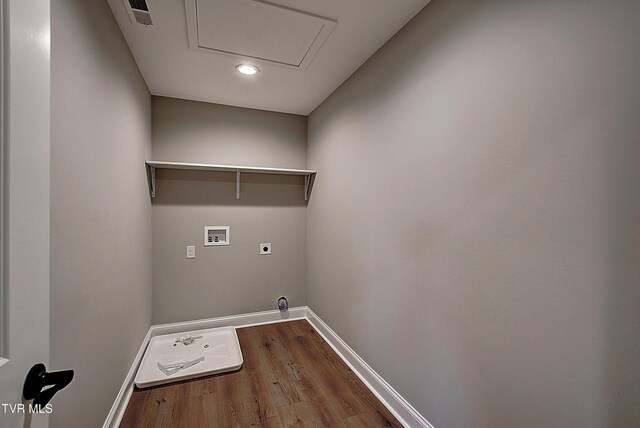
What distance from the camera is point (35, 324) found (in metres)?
0.60

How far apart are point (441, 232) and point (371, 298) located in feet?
2.68

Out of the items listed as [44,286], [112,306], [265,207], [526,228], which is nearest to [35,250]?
[44,286]

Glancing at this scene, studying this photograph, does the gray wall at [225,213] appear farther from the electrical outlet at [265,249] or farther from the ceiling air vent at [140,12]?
the ceiling air vent at [140,12]

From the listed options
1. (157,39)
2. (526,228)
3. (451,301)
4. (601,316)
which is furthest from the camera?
(157,39)

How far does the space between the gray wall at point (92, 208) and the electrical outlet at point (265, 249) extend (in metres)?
1.26

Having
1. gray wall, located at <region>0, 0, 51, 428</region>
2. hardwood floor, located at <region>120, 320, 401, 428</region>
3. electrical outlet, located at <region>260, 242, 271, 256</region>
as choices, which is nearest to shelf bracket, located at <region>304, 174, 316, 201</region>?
electrical outlet, located at <region>260, 242, 271, 256</region>

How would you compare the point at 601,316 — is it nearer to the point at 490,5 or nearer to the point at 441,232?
the point at 441,232

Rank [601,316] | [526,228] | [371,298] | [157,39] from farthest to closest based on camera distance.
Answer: [371,298], [157,39], [526,228], [601,316]

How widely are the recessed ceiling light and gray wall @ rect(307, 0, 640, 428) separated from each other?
0.90m

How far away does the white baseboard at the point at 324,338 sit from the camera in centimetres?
165

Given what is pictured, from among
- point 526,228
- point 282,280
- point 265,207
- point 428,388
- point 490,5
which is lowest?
point 428,388

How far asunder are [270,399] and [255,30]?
238 centimetres

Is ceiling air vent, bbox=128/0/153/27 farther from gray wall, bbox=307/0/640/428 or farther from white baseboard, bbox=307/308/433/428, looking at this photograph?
white baseboard, bbox=307/308/433/428

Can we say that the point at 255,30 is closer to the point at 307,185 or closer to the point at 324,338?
the point at 307,185
